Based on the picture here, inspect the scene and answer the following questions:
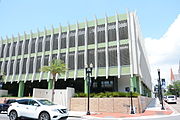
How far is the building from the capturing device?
3312 cm

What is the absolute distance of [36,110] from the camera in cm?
1158

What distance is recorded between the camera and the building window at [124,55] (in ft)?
107

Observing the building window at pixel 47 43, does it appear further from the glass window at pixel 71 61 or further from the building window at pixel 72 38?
the glass window at pixel 71 61

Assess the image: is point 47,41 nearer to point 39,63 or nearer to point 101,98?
point 39,63

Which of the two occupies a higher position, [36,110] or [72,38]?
[72,38]

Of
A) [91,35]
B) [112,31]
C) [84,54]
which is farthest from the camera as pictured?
[91,35]

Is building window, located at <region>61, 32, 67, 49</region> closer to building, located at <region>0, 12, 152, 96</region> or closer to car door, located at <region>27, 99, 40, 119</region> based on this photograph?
building, located at <region>0, 12, 152, 96</region>

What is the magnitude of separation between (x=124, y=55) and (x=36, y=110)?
2410 centimetres

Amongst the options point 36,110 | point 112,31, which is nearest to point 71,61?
point 112,31

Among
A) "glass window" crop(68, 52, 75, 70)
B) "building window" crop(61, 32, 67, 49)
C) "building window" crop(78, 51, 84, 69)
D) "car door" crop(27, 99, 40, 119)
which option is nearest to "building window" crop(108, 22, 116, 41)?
"building window" crop(78, 51, 84, 69)

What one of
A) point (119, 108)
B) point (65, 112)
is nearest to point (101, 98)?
point (119, 108)

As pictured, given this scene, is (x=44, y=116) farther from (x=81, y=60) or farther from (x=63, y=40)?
(x=63, y=40)

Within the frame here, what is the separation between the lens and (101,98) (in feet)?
75.5

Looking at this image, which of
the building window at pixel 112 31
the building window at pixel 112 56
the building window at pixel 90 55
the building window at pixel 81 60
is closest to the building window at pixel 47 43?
the building window at pixel 81 60
